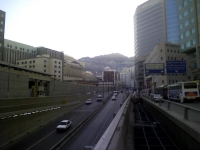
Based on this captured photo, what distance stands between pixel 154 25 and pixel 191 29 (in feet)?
222

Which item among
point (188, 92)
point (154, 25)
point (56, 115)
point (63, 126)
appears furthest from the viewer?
point (154, 25)

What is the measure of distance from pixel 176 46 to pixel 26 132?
199 ft

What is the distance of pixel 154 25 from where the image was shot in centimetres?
10688

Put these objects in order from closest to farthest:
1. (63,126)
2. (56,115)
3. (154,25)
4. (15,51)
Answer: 1. (63,126)
2. (56,115)
3. (15,51)
4. (154,25)

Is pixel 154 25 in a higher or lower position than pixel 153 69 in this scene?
higher

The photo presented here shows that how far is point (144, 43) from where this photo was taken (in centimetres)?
11444

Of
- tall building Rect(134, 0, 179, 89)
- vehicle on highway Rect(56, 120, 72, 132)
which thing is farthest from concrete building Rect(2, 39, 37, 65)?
vehicle on highway Rect(56, 120, 72, 132)

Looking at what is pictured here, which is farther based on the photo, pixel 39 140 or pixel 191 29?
pixel 191 29

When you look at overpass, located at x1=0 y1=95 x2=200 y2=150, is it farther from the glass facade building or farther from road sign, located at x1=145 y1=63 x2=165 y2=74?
the glass facade building

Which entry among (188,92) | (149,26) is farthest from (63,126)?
(149,26)

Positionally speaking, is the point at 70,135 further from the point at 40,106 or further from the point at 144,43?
the point at 144,43

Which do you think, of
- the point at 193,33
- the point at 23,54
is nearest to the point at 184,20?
the point at 193,33

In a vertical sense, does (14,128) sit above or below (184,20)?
below

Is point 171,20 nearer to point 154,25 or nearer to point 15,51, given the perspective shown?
point 154,25
